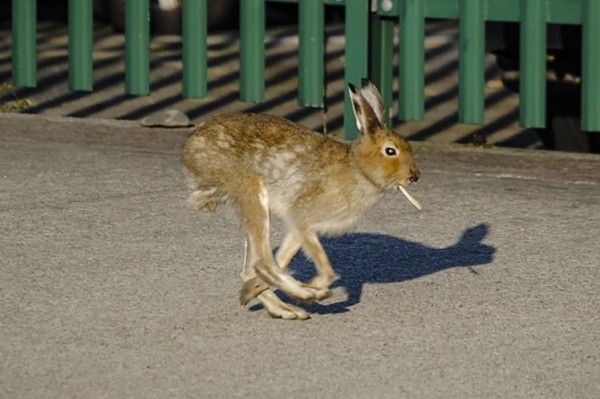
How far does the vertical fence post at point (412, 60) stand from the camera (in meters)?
A: 10.4

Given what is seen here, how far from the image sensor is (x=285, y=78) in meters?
12.9

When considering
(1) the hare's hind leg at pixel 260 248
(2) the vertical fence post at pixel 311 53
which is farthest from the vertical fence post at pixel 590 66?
(1) the hare's hind leg at pixel 260 248

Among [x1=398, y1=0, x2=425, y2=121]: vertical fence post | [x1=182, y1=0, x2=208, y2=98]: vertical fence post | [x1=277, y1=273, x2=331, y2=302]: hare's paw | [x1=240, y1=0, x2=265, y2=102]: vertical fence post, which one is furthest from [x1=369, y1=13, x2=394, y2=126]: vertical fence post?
[x1=277, y1=273, x2=331, y2=302]: hare's paw

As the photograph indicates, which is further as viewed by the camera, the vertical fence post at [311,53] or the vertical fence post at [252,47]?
the vertical fence post at [252,47]

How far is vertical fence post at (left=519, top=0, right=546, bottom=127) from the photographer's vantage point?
9.98m

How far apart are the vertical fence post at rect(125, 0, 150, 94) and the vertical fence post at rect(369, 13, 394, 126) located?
144cm

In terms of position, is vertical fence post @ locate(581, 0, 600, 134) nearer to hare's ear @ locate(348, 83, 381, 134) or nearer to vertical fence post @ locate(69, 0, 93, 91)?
hare's ear @ locate(348, 83, 381, 134)

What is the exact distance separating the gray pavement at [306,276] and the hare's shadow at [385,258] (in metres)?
0.02

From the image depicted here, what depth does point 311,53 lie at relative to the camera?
1054cm

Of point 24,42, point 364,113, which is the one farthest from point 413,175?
point 24,42

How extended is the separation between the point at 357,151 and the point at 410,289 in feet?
2.54

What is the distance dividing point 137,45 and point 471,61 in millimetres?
2159

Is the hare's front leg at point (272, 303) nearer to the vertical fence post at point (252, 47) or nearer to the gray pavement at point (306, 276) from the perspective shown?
the gray pavement at point (306, 276)

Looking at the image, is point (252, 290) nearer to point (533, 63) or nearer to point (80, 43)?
point (533, 63)
